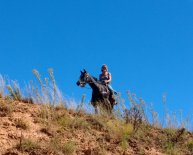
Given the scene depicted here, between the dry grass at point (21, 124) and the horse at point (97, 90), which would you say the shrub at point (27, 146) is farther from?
the horse at point (97, 90)

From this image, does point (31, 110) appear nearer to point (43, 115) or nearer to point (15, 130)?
point (43, 115)

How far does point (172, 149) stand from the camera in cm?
1153

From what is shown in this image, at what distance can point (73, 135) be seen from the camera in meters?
10.7

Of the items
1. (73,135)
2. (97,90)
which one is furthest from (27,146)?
(97,90)

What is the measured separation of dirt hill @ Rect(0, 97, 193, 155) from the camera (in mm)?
9656

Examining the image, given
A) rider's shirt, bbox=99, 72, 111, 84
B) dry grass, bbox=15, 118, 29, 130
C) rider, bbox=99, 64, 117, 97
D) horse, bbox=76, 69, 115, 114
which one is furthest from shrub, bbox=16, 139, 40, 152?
rider's shirt, bbox=99, 72, 111, 84

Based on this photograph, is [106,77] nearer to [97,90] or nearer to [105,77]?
[105,77]

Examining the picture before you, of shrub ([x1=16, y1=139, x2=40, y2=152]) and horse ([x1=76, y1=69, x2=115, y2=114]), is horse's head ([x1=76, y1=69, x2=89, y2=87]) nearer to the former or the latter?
horse ([x1=76, y1=69, x2=115, y2=114])

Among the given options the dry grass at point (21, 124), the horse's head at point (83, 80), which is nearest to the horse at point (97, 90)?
the horse's head at point (83, 80)

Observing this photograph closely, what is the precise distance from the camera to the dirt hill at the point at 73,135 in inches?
380

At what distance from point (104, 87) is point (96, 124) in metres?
A: 4.74

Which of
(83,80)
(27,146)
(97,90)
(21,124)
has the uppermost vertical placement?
(83,80)

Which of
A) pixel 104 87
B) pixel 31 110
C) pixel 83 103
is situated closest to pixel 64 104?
pixel 83 103

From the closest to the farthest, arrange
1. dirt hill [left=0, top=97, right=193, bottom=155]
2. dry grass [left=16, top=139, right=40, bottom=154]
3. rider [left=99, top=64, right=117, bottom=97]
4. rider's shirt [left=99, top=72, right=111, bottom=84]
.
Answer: dry grass [left=16, top=139, right=40, bottom=154] < dirt hill [left=0, top=97, right=193, bottom=155] < rider [left=99, top=64, right=117, bottom=97] < rider's shirt [left=99, top=72, right=111, bottom=84]
